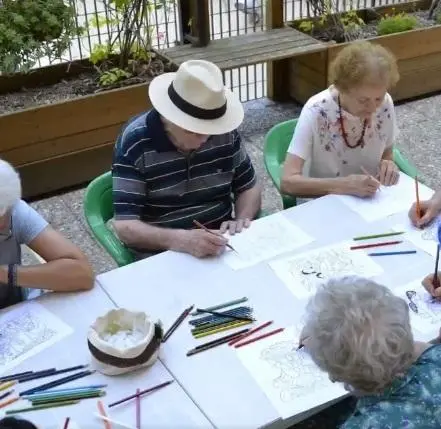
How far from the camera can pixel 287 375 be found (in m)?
1.81

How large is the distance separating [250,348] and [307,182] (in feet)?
3.42

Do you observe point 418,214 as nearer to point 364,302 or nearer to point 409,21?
point 364,302

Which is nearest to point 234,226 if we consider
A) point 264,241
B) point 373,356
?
point 264,241

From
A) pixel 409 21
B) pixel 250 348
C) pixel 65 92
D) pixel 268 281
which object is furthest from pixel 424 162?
pixel 250 348

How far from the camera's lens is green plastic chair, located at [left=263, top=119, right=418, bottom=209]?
3066 mm

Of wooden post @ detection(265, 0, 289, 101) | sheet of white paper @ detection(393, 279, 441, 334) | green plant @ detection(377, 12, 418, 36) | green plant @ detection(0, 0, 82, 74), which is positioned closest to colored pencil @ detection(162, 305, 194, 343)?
sheet of white paper @ detection(393, 279, 441, 334)

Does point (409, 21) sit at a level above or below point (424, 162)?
above

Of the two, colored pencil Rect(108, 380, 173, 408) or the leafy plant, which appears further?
the leafy plant

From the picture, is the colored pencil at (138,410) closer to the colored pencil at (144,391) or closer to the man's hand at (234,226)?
the colored pencil at (144,391)

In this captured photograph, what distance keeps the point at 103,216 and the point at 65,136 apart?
1.54 metres

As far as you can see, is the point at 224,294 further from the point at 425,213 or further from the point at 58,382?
the point at 425,213

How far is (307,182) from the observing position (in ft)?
9.10

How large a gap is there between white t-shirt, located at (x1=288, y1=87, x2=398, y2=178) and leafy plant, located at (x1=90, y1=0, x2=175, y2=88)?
1845mm

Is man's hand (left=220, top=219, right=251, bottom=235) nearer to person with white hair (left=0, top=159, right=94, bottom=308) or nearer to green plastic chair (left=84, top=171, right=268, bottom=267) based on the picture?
green plastic chair (left=84, top=171, right=268, bottom=267)
